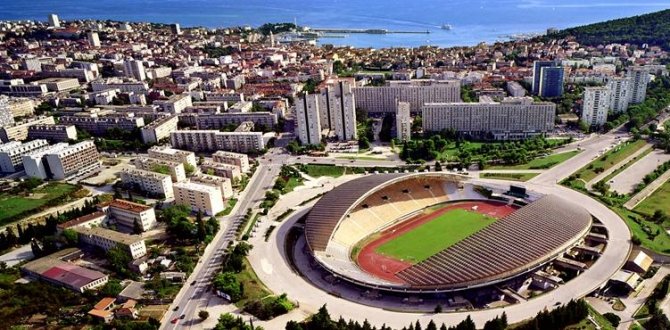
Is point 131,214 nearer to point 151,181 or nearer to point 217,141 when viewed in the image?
point 151,181

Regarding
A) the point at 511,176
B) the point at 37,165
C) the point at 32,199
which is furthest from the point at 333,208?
the point at 37,165

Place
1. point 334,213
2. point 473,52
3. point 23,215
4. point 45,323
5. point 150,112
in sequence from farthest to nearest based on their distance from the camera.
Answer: point 473,52, point 150,112, point 23,215, point 334,213, point 45,323

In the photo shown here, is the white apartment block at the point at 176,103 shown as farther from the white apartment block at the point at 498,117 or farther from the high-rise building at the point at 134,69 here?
the white apartment block at the point at 498,117

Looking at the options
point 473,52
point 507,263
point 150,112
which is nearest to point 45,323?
point 507,263

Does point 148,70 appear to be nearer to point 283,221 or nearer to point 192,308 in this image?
point 283,221

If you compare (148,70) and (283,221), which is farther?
(148,70)

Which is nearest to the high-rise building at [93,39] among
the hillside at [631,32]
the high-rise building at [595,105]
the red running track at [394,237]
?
the hillside at [631,32]
